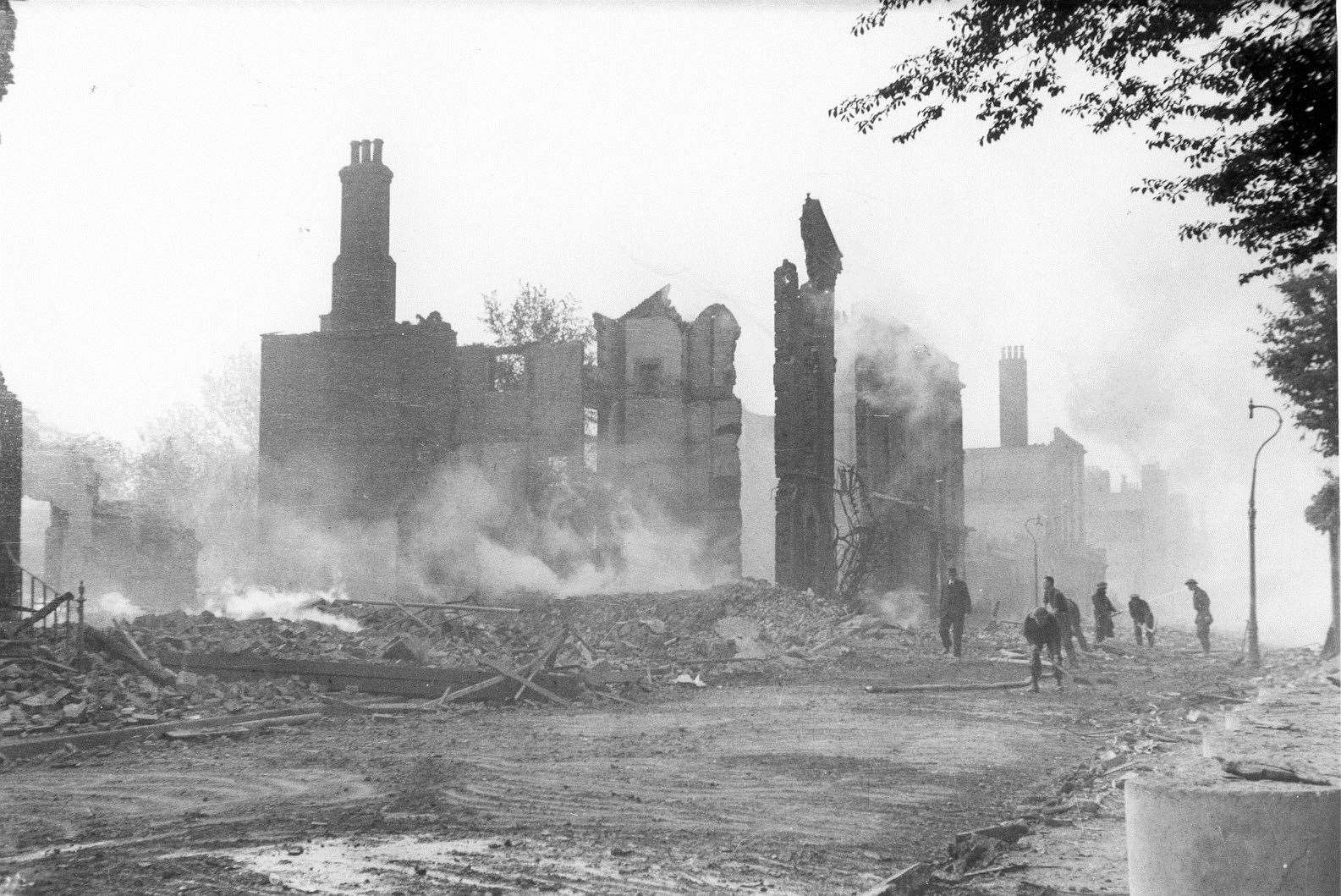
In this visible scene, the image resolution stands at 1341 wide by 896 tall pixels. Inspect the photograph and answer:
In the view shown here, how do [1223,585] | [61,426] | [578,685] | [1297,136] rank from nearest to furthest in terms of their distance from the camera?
[1297,136], [578,685], [61,426], [1223,585]

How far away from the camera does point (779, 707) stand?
49.8 ft

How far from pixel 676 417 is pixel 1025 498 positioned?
27.8 m

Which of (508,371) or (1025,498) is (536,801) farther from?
(1025,498)

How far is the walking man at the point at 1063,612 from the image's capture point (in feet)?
61.2

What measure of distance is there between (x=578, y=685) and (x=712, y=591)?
1313cm

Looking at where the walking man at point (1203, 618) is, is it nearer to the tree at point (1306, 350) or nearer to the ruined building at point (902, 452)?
the ruined building at point (902, 452)

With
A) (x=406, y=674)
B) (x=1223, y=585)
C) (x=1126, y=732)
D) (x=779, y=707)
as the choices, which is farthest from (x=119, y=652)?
(x=1223, y=585)

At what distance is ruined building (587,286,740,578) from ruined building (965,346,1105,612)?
2157 cm

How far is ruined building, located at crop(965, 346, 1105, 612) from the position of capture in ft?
186

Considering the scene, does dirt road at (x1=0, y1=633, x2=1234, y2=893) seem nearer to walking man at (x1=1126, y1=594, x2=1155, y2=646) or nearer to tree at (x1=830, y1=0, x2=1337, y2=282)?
tree at (x1=830, y1=0, x2=1337, y2=282)

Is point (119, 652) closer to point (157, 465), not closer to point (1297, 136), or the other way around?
point (1297, 136)

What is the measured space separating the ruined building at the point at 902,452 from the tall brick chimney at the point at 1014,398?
8766 millimetres

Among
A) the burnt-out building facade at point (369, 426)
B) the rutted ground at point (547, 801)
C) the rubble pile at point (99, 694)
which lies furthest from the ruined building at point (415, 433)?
the rutted ground at point (547, 801)

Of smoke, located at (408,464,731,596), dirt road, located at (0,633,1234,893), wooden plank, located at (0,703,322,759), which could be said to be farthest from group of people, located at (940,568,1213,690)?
→ smoke, located at (408,464,731,596)
